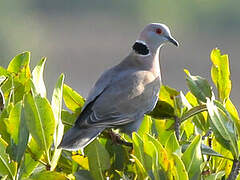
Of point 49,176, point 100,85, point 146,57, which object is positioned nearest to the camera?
point 49,176

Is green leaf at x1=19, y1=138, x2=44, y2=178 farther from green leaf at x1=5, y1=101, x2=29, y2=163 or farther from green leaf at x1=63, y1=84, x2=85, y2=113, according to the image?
green leaf at x1=63, y1=84, x2=85, y2=113

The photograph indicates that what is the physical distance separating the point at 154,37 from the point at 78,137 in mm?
1769

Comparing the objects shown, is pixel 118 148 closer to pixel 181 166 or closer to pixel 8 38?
pixel 181 166

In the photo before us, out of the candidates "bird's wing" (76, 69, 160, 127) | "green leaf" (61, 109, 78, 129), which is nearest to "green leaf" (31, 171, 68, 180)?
"green leaf" (61, 109, 78, 129)

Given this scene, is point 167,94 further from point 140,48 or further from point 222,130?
point 140,48

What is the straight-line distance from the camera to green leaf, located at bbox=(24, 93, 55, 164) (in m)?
2.33

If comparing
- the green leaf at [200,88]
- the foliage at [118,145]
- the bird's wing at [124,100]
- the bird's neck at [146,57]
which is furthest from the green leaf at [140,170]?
the bird's neck at [146,57]

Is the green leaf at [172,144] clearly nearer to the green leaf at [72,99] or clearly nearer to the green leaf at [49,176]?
the green leaf at [49,176]

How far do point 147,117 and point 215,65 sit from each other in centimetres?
32

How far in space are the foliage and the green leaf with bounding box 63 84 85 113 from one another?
0.30 ft

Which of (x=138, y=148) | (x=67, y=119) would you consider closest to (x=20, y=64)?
(x=67, y=119)

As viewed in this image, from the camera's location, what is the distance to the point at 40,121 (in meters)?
2.33

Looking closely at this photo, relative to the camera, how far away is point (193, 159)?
227 centimetres

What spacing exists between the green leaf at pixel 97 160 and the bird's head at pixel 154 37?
2.17m
